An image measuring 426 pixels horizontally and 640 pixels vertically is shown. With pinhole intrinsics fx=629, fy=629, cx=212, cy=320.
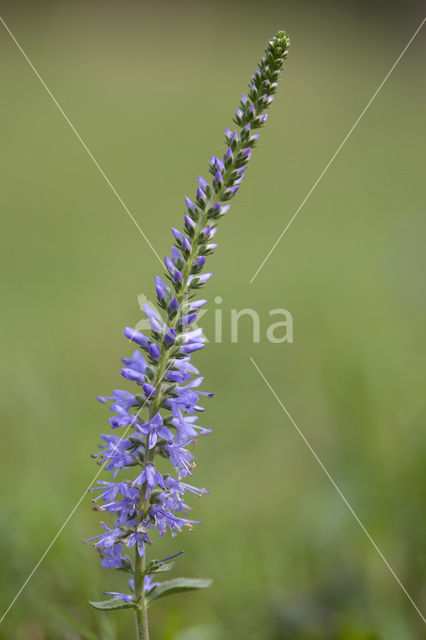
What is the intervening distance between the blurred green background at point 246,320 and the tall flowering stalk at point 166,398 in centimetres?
44

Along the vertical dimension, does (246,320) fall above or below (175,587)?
above

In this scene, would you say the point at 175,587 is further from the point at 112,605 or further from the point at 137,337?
the point at 137,337

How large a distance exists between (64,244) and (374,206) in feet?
16.9

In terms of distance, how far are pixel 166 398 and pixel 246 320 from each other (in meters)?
4.67

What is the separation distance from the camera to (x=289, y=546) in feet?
11.9

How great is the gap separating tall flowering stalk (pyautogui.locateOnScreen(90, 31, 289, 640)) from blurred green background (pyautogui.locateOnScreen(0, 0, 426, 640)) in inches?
17.5

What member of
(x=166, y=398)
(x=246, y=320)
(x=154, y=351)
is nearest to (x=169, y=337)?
(x=154, y=351)

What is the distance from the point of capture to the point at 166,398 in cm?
221

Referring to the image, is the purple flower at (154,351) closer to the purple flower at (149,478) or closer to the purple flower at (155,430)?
the purple flower at (155,430)

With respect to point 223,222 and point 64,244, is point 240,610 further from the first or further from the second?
point 223,222

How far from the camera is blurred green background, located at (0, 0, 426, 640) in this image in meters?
3.21

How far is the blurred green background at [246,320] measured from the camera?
3.21 metres

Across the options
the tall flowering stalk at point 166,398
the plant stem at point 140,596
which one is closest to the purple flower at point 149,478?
the tall flowering stalk at point 166,398

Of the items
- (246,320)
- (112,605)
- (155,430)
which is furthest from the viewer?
(246,320)
